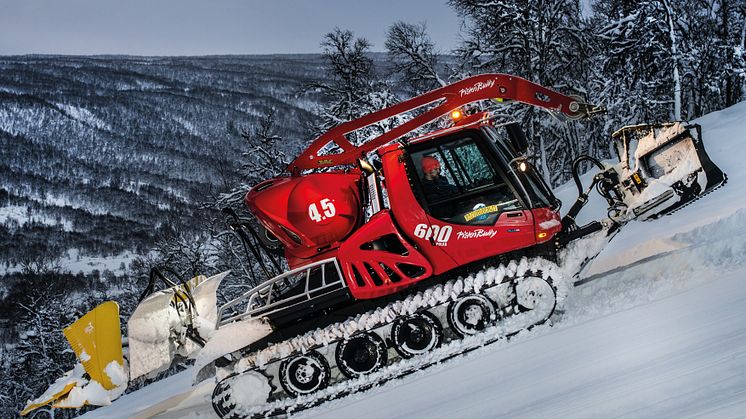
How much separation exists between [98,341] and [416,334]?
3717 millimetres

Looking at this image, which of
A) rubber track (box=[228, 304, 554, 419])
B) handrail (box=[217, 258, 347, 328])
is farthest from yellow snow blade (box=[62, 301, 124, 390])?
rubber track (box=[228, 304, 554, 419])

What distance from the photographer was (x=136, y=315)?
22.1 feet

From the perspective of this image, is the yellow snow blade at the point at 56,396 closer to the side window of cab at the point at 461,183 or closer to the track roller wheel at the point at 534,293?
the side window of cab at the point at 461,183

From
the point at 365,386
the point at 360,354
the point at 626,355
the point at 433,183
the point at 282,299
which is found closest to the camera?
the point at 626,355

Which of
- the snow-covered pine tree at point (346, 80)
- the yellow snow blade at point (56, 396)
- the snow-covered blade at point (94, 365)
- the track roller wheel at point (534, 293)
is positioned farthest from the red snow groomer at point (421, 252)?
the snow-covered pine tree at point (346, 80)

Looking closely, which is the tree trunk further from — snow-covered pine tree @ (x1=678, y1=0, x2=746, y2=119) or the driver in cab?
the driver in cab

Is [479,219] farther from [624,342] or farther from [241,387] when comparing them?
[241,387]

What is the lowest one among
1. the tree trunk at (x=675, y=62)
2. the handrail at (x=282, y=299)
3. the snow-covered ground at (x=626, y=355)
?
the snow-covered ground at (x=626, y=355)

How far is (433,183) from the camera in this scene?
614 centimetres

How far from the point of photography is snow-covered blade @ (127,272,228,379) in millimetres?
6645

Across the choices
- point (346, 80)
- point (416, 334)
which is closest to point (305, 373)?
point (416, 334)

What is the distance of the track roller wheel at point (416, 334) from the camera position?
591 cm

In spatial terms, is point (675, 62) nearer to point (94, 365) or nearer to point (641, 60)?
point (641, 60)

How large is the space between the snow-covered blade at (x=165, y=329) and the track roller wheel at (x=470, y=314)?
119 inches
